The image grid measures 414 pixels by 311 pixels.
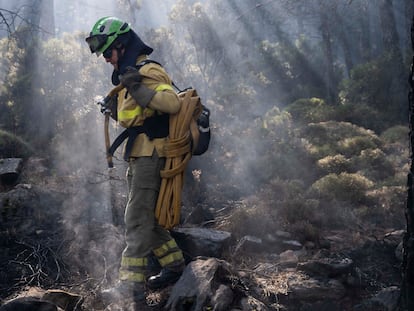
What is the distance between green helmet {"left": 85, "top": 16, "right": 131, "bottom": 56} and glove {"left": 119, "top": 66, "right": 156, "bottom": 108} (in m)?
0.33

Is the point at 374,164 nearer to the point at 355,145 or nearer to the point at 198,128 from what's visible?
the point at 355,145

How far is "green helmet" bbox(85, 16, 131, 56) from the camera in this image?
3.39 meters

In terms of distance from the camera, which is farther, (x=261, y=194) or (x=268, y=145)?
(x=268, y=145)

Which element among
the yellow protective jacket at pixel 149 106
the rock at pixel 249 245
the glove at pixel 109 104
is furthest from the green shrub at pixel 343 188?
the glove at pixel 109 104

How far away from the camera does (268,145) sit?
9.46 m

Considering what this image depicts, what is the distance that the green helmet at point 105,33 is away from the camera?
3395 millimetres

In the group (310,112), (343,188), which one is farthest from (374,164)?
(310,112)

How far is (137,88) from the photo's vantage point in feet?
10.8

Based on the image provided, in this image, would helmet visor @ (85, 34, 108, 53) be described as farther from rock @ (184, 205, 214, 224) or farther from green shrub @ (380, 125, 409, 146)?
green shrub @ (380, 125, 409, 146)

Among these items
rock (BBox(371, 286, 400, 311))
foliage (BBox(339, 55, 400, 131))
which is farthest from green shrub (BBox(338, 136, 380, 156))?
rock (BBox(371, 286, 400, 311))

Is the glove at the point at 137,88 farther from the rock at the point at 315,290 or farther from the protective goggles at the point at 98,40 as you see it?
the rock at the point at 315,290

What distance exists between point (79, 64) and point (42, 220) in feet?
22.7

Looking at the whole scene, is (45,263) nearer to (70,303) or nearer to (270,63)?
(70,303)

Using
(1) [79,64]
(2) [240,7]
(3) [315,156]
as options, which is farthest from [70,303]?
(2) [240,7]
